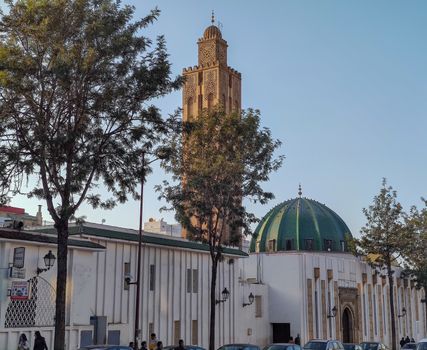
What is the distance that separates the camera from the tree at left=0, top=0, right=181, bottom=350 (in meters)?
17.8

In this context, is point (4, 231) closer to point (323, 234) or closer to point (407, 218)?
point (407, 218)

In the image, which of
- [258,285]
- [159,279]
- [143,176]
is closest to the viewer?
[143,176]

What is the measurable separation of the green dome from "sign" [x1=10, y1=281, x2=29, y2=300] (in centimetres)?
3052

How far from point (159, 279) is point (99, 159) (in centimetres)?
1186

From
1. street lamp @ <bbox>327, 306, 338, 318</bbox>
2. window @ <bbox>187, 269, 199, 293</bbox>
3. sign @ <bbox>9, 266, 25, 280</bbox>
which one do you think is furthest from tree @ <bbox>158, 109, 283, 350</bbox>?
street lamp @ <bbox>327, 306, 338, 318</bbox>

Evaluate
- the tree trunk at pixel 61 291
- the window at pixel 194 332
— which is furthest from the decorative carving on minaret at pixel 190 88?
the tree trunk at pixel 61 291

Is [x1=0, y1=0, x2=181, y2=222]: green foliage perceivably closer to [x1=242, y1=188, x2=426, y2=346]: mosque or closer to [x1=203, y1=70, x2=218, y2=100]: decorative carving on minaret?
[x1=242, y1=188, x2=426, y2=346]: mosque

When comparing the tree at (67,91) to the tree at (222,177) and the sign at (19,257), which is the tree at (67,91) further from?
the tree at (222,177)

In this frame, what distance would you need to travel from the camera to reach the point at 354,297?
155 feet

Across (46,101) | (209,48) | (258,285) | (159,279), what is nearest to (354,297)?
(258,285)

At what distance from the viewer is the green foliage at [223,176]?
27.1 m

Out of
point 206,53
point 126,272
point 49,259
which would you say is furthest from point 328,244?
point 49,259

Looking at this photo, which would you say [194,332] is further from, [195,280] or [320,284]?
[320,284]

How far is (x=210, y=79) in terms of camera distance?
74.1 m
